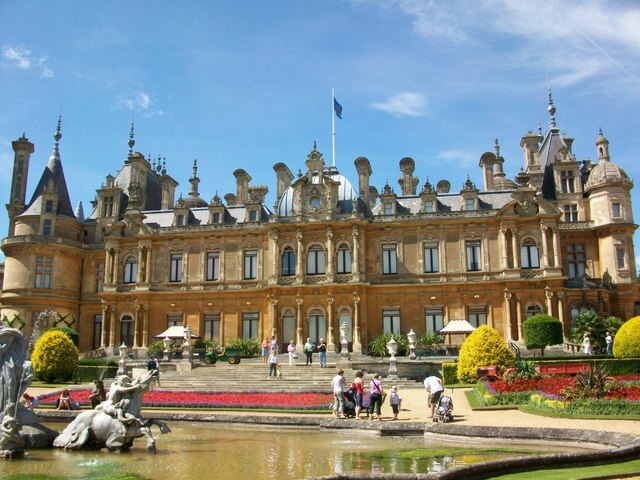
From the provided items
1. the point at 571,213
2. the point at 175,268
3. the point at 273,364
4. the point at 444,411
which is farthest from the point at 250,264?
the point at 444,411

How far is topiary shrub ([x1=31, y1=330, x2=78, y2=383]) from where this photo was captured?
102ft

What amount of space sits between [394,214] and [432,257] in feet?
12.7

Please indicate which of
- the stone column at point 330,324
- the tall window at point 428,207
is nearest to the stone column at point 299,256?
the stone column at point 330,324

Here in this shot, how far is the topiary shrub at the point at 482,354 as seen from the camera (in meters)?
26.7

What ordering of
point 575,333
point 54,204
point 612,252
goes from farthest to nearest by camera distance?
point 54,204 → point 612,252 → point 575,333

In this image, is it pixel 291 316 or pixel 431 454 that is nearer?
pixel 431 454

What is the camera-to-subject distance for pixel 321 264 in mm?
42250

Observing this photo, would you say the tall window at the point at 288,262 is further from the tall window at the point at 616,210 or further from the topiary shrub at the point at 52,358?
the tall window at the point at 616,210

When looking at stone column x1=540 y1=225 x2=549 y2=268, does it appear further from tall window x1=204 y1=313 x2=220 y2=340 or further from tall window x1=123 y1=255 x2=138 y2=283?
tall window x1=123 y1=255 x2=138 y2=283

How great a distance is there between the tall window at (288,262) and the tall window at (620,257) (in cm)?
2166

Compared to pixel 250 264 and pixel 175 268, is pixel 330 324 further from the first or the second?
pixel 175 268

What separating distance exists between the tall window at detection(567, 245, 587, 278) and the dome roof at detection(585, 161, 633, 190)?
4438 millimetres

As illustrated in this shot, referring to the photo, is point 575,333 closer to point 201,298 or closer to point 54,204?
point 201,298

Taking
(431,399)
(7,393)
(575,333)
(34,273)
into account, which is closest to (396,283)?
(575,333)
